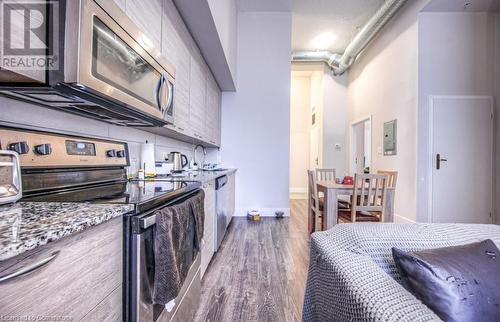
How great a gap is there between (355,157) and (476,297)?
556 cm

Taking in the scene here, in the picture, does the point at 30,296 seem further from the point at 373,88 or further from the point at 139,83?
the point at 373,88

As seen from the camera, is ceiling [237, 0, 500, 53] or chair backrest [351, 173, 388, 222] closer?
chair backrest [351, 173, 388, 222]

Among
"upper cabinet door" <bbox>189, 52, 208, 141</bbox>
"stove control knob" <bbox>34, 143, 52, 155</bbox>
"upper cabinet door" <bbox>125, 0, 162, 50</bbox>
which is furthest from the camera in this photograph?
"upper cabinet door" <bbox>189, 52, 208, 141</bbox>

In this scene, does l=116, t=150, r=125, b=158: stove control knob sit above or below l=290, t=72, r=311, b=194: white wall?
below

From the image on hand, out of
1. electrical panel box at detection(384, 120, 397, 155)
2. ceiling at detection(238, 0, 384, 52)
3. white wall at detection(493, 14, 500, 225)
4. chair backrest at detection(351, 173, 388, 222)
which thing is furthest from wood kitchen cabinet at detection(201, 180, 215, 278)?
white wall at detection(493, 14, 500, 225)

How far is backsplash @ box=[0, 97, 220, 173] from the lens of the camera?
98 centimetres

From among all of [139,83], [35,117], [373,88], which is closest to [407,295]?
[139,83]

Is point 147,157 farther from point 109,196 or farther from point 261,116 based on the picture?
point 261,116

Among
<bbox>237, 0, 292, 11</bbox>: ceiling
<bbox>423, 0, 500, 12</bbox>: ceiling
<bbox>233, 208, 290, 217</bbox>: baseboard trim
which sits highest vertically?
<bbox>237, 0, 292, 11</bbox>: ceiling

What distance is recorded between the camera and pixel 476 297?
0.65 metres

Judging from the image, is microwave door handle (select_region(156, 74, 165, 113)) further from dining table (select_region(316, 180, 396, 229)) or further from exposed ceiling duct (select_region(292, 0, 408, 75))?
exposed ceiling duct (select_region(292, 0, 408, 75))

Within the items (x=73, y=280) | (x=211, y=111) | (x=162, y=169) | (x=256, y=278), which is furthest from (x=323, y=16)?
(x=73, y=280)

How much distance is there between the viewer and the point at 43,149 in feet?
3.40
